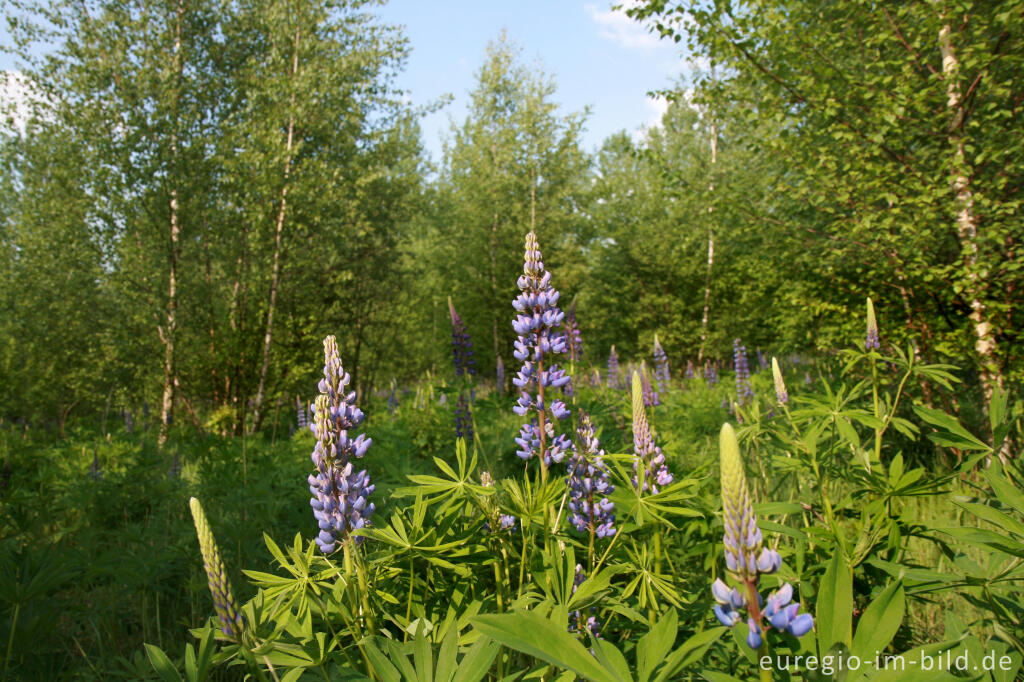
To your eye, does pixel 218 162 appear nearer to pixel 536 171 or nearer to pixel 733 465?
pixel 536 171

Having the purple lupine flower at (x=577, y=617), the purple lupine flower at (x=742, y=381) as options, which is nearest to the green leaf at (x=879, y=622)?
the purple lupine flower at (x=577, y=617)

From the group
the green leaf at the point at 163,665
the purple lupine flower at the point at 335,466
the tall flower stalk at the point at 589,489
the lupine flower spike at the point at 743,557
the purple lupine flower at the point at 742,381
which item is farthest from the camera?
the purple lupine flower at the point at 742,381

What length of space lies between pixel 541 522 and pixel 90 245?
12.6m

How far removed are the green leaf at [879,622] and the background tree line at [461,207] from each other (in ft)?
12.7

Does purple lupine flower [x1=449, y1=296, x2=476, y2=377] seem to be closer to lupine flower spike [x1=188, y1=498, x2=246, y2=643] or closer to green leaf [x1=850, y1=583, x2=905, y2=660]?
lupine flower spike [x1=188, y1=498, x2=246, y2=643]

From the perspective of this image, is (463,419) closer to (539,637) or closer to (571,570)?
(571,570)

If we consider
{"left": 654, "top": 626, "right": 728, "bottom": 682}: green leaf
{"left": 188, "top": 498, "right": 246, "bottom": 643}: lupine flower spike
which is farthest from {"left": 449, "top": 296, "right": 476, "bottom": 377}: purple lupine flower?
{"left": 654, "top": 626, "right": 728, "bottom": 682}: green leaf

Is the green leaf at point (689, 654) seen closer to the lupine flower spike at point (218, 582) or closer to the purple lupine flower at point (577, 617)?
the purple lupine flower at point (577, 617)

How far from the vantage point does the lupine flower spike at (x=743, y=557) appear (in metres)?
0.73

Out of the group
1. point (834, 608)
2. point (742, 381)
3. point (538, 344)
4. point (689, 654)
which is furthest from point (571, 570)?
point (742, 381)

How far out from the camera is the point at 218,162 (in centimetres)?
984

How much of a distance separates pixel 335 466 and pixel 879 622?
1.18 meters

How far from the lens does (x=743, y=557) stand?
29.5 inches

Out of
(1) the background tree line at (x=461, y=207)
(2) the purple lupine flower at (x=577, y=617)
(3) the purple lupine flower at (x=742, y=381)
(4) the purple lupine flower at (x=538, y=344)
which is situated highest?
(1) the background tree line at (x=461, y=207)
